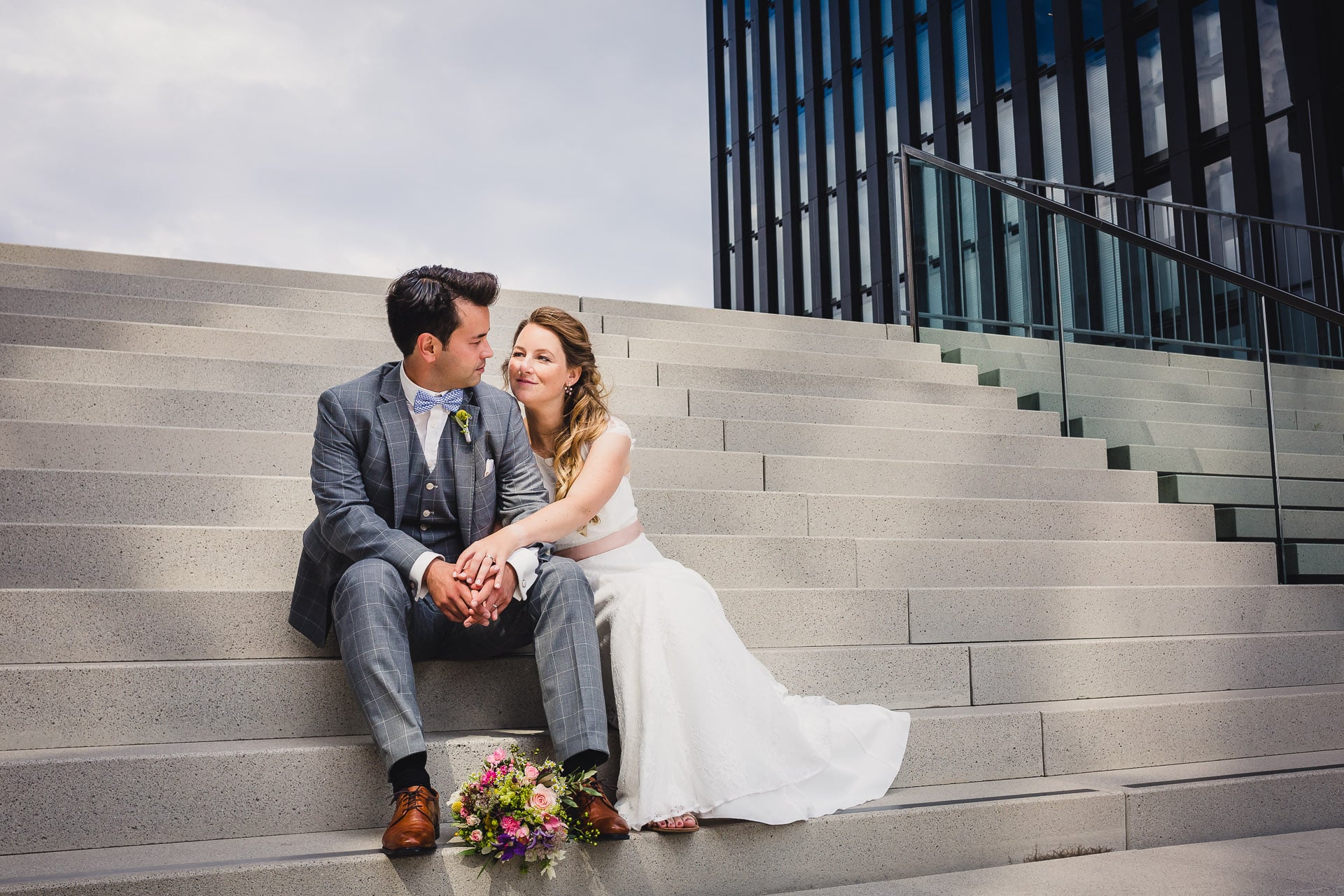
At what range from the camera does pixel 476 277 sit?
2.60 meters

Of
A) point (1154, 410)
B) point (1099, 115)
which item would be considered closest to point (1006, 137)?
point (1099, 115)

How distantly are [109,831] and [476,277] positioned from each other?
1421mm

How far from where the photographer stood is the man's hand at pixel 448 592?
2.27 m

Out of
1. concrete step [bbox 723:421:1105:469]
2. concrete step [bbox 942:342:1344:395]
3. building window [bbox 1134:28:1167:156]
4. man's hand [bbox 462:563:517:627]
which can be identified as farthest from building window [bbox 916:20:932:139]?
man's hand [bbox 462:563:517:627]

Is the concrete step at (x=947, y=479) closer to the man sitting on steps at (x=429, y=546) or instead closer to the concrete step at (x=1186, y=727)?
the concrete step at (x=1186, y=727)

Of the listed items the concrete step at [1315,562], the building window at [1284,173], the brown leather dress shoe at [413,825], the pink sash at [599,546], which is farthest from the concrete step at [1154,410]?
the building window at [1284,173]

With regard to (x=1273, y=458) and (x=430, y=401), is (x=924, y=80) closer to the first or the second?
(x=1273, y=458)

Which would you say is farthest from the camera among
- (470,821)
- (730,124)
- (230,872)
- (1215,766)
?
(730,124)

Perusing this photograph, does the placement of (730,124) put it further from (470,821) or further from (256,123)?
(470,821)

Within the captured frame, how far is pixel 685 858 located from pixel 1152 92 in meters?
12.7

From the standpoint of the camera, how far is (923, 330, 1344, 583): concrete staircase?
4.33m

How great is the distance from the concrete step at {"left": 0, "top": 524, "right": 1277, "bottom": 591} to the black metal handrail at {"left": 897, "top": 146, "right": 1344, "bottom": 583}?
47 centimetres

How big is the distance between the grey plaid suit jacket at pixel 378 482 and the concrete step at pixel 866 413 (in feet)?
6.02

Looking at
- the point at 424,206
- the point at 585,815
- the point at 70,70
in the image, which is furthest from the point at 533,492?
the point at 70,70
